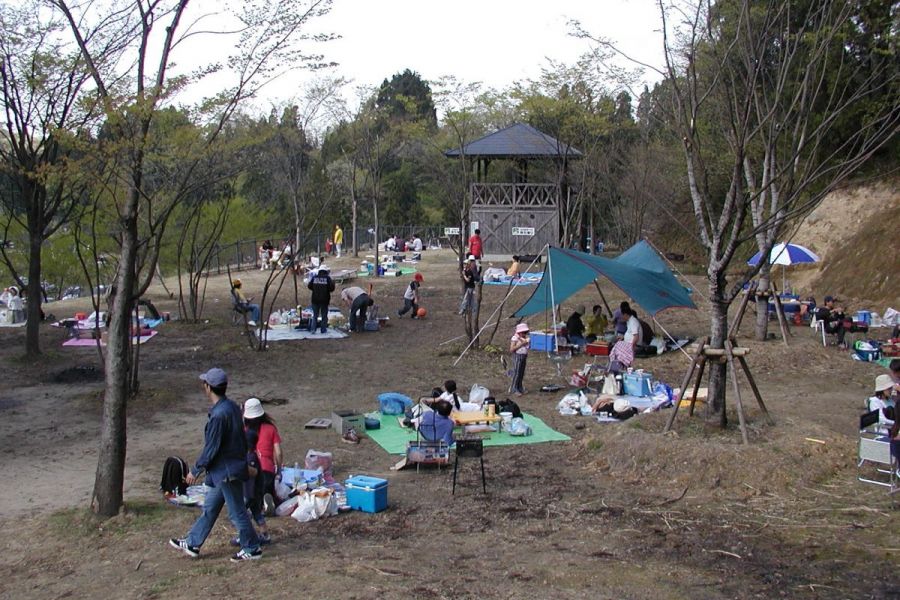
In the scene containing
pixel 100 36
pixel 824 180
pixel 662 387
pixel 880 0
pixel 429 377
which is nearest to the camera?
pixel 100 36

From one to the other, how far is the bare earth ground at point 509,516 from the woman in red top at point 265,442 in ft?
1.40

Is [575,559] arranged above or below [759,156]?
below

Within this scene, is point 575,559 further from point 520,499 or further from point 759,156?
point 759,156

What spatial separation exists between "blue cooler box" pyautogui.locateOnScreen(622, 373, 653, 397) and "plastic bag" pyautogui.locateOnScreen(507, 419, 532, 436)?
102 inches

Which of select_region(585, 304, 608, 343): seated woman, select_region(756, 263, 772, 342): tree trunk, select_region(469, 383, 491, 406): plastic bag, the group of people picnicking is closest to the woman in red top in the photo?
the group of people picnicking

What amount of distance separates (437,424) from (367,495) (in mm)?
2033

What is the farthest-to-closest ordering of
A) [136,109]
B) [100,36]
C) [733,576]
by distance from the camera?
[100,36]
[136,109]
[733,576]

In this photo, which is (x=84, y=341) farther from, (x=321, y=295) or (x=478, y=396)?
(x=478, y=396)

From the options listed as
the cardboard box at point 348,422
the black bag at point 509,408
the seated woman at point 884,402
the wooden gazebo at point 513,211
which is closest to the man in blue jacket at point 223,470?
the cardboard box at point 348,422

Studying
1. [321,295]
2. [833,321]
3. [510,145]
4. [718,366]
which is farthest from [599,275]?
[510,145]

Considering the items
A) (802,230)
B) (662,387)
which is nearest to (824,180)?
(802,230)

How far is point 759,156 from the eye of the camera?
21.0 meters

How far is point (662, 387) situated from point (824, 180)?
46.8 feet

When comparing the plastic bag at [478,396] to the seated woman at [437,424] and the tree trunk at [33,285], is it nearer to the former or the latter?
the seated woman at [437,424]
